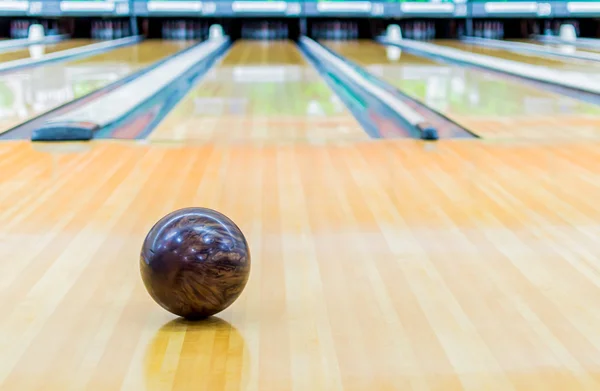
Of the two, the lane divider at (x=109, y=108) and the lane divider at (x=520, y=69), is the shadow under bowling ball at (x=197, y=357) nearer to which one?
the lane divider at (x=109, y=108)

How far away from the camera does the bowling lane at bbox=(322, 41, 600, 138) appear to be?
2.90 metres

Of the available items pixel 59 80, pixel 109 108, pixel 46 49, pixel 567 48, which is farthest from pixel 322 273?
pixel 567 48

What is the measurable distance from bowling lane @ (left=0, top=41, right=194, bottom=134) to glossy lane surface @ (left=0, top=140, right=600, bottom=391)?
109 centimetres

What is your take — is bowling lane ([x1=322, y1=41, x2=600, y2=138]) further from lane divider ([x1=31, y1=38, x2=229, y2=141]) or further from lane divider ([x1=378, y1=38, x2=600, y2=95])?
lane divider ([x1=31, y1=38, x2=229, y2=141])

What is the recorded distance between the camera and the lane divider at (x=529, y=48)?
6099 mm

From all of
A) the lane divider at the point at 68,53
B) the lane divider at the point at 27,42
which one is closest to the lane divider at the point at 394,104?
the lane divider at the point at 68,53

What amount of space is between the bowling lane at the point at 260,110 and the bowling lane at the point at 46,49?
70.0 inches

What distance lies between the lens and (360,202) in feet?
6.15

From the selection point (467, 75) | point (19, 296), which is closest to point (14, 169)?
point (19, 296)

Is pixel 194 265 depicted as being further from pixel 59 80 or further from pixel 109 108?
pixel 59 80

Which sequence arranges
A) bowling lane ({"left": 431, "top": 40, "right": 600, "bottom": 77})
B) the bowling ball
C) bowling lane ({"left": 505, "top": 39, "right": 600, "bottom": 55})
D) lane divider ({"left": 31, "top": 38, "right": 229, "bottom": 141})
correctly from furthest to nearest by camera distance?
bowling lane ({"left": 505, "top": 39, "right": 600, "bottom": 55})
bowling lane ({"left": 431, "top": 40, "right": 600, "bottom": 77})
lane divider ({"left": 31, "top": 38, "right": 229, "bottom": 141})
the bowling ball

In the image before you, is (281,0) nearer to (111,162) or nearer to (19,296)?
(111,162)

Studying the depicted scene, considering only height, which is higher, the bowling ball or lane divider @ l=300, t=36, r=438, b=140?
lane divider @ l=300, t=36, r=438, b=140

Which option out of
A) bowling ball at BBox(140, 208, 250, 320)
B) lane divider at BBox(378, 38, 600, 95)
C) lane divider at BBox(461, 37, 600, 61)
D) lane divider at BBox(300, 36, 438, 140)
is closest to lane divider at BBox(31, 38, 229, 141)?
lane divider at BBox(300, 36, 438, 140)
